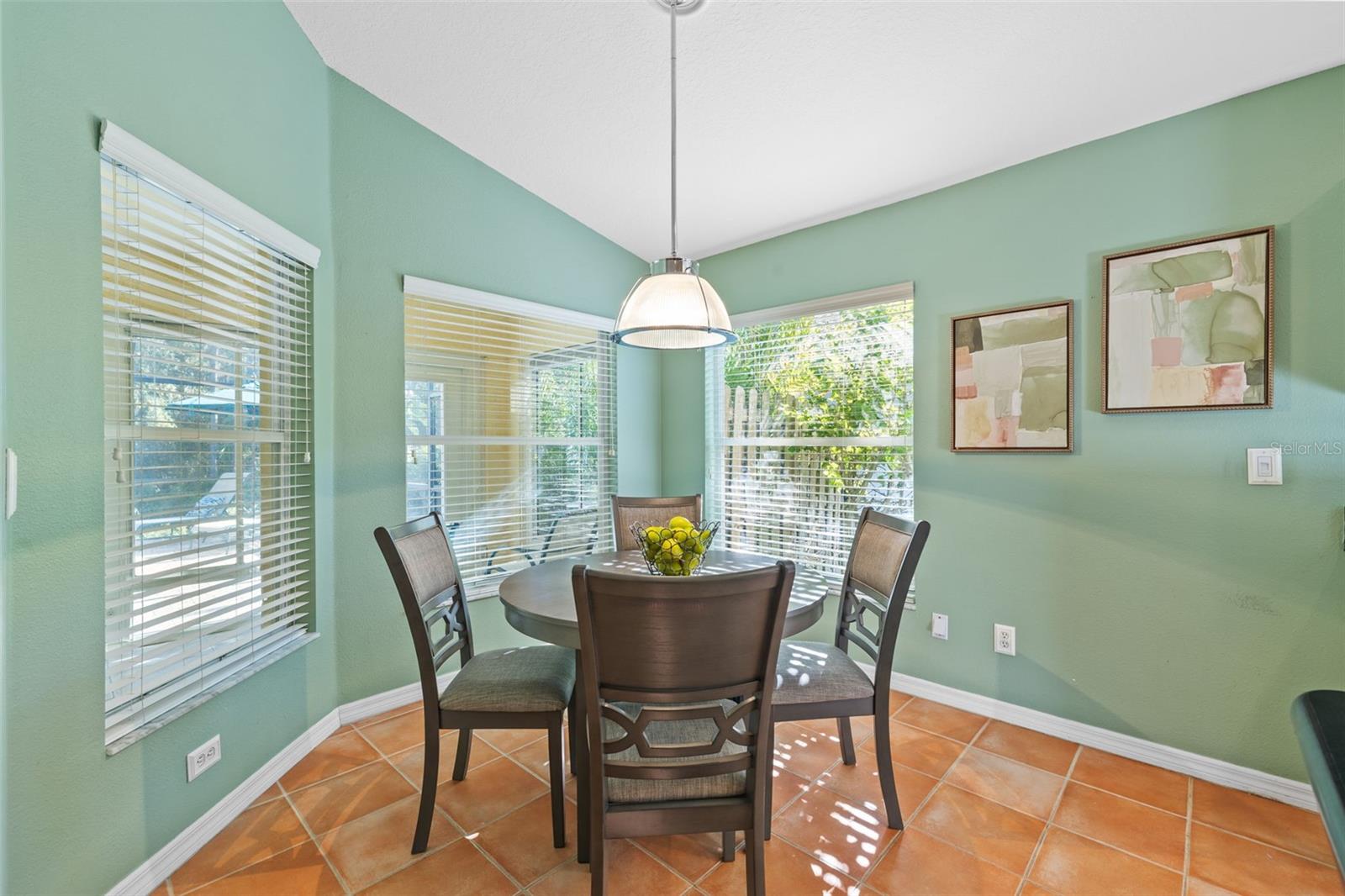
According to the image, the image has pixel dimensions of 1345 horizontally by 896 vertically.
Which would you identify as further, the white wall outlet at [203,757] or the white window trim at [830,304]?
the white window trim at [830,304]

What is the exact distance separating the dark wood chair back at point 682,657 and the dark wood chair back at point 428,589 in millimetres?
708

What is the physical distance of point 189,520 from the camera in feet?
6.25

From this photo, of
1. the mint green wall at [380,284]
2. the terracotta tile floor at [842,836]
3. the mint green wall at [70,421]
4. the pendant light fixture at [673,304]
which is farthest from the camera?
the mint green wall at [380,284]

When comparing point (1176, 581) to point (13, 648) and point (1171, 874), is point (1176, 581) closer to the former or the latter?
point (1171, 874)

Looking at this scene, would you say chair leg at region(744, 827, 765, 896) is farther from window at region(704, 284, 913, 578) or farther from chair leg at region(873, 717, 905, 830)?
window at region(704, 284, 913, 578)

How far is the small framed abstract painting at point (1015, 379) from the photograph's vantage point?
2451 millimetres

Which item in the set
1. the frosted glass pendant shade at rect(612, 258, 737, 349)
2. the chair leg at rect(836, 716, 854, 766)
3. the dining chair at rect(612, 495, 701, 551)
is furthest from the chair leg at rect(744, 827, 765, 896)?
the dining chair at rect(612, 495, 701, 551)

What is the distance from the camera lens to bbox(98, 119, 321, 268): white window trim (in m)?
1.58

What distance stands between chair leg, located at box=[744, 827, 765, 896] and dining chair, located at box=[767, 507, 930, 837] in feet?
1.39

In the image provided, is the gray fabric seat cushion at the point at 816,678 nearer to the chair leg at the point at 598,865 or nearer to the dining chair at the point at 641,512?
the chair leg at the point at 598,865

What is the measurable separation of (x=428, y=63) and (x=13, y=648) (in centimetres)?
238

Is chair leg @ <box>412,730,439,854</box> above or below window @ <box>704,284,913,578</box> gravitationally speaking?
below

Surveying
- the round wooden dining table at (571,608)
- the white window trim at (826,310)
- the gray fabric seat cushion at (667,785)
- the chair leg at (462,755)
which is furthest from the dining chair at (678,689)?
the white window trim at (826,310)

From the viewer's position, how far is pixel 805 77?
7.32 ft
